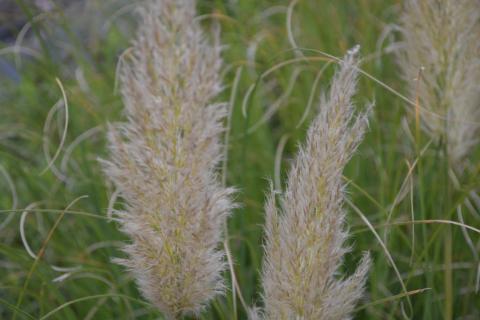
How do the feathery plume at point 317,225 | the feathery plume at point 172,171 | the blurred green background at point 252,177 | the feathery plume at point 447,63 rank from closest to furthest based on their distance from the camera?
1. the feathery plume at point 317,225
2. the feathery plume at point 172,171
3. the feathery plume at point 447,63
4. the blurred green background at point 252,177

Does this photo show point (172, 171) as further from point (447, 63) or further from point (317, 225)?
point (447, 63)

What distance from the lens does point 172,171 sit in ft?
4.00

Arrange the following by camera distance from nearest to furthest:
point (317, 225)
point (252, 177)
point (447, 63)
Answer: point (317, 225) → point (447, 63) → point (252, 177)

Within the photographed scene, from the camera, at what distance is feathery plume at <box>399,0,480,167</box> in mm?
1647

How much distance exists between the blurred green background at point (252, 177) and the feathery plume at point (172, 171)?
199 mm

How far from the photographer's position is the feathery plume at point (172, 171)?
1.23m

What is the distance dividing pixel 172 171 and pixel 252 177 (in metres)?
1.21

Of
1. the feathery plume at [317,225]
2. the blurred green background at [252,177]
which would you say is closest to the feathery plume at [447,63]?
the blurred green background at [252,177]

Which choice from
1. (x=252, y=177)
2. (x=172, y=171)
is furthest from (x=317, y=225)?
(x=252, y=177)

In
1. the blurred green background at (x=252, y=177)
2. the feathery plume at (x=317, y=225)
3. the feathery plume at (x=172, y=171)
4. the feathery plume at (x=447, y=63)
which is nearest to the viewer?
the feathery plume at (x=317, y=225)

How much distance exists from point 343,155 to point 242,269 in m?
0.97

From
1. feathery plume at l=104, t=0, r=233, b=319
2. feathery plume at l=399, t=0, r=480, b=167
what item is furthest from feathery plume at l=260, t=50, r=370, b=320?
feathery plume at l=399, t=0, r=480, b=167

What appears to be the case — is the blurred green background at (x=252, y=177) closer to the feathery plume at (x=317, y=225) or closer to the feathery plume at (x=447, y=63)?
the feathery plume at (x=447, y=63)

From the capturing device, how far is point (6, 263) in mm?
2338
